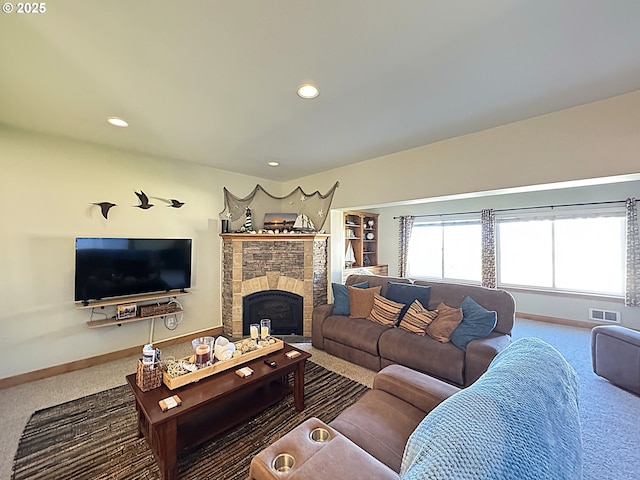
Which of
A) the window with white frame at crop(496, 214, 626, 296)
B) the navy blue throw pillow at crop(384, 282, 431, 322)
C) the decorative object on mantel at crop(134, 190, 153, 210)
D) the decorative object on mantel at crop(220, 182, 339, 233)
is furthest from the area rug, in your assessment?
the window with white frame at crop(496, 214, 626, 296)

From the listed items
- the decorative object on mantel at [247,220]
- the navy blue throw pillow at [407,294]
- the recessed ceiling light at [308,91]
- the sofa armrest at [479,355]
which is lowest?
the sofa armrest at [479,355]

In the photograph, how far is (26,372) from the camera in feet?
8.91

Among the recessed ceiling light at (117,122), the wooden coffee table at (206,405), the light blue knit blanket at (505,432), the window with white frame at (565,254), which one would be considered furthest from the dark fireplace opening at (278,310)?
the window with white frame at (565,254)

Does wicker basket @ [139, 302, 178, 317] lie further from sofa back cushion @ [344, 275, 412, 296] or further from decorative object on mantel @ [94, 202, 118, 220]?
sofa back cushion @ [344, 275, 412, 296]

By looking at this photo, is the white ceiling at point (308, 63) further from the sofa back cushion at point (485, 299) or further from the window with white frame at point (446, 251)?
the window with white frame at point (446, 251)

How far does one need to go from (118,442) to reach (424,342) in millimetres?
2686

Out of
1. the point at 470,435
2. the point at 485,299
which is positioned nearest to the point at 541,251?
the point at 485,299

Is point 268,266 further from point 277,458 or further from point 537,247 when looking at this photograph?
point 537,247

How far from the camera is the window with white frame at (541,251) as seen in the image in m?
4.50

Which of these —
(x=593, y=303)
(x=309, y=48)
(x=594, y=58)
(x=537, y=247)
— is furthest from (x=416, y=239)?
(x=309, y=48)

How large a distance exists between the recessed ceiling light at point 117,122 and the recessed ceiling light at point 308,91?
1744mm

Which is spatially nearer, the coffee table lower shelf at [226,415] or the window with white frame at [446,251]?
the coffee table lower shelf at [226,415]

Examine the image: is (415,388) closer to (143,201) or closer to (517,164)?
(517,164)

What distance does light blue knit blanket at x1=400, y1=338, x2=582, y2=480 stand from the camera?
668 mm
